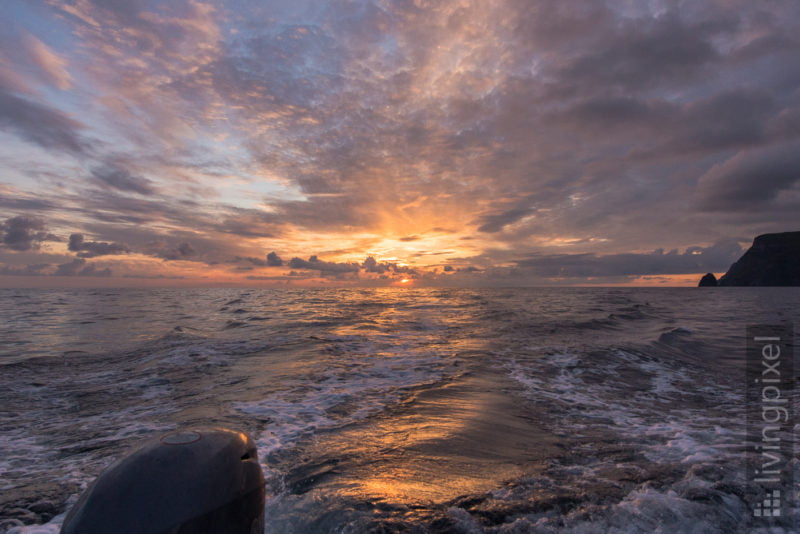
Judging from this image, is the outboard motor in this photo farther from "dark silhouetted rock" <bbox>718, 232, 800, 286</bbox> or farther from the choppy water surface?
"dark silhouetted rock" <bbox>718, 232, 800, 286</bbox>

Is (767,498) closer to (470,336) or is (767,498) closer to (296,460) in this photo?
(296,460)

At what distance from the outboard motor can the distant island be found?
18331cm

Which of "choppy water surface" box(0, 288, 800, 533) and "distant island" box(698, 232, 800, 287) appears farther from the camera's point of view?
"distant island" box(698, 232, 800, 287)

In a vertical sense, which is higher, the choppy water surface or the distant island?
the distant island

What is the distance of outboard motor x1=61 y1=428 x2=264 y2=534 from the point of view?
1989 millimetres

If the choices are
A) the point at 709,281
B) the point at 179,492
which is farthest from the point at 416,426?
the point at 709,281

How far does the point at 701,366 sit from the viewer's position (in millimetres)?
10633

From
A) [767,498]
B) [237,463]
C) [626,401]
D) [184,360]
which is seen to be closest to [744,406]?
[626,401]

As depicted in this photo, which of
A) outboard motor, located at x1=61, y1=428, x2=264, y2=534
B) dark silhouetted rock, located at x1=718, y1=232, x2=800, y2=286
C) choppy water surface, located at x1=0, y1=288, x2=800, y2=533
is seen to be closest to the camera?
outboard motor, located at x1=61, y1=428, x2=264, y2=534

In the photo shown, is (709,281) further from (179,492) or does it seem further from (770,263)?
(179,492)

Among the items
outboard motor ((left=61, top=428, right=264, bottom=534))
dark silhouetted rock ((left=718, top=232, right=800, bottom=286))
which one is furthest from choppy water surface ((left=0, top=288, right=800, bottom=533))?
dark silhouetted rock ((left=718, top=232, right=800, bottom=286))

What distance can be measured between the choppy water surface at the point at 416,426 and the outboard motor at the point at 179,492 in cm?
111

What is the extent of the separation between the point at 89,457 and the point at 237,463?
3822mm

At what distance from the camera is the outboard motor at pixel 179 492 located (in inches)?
78.3
